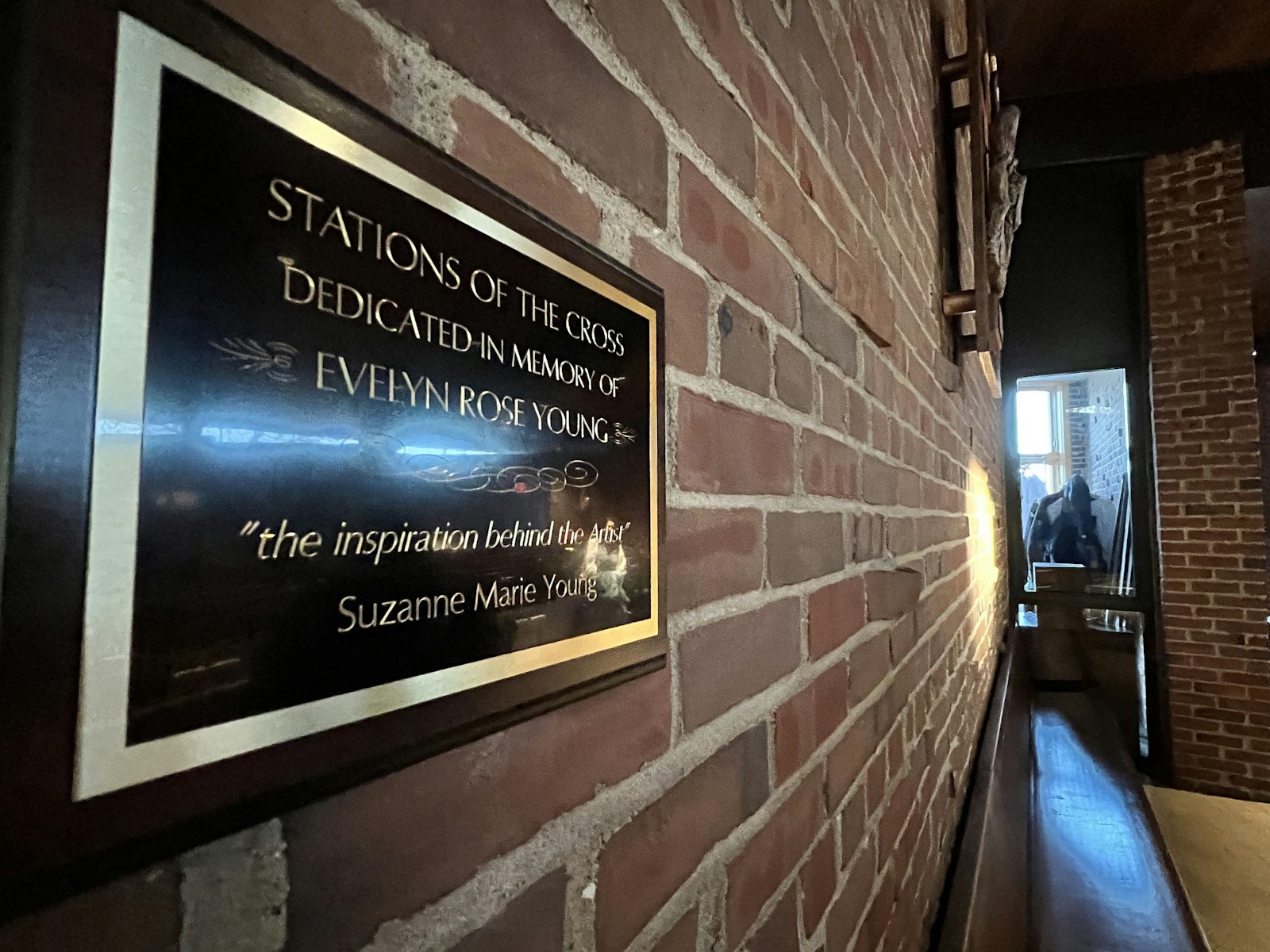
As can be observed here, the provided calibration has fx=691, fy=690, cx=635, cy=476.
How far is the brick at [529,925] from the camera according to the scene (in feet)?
1.13

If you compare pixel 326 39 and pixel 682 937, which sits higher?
pixel 326 39

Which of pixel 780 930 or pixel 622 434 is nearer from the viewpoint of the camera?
pixel 622 434

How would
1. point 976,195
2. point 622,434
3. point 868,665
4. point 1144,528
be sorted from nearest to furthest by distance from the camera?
point 622,434
point 868,665
point 976,195
point 1144,528

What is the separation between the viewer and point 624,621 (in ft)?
1.43

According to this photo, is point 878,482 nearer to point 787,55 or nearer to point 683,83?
point 787,55

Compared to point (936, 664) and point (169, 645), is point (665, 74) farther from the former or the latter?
point (936, 664)

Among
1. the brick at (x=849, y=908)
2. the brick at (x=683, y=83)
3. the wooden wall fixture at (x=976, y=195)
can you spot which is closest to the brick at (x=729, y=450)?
the brick at (x=683, y=83)

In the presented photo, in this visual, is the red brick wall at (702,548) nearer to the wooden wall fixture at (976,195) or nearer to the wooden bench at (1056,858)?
the wooden bench at (1056,858)

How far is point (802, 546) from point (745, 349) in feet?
0.81

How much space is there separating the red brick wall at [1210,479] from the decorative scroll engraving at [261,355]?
4873 millimetres

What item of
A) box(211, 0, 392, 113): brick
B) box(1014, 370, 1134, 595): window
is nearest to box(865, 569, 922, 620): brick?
box(211, 0, 392, 113): brick

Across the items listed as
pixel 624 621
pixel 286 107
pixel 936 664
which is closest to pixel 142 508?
pixel 286 107

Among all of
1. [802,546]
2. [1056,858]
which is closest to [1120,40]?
[1056,858]

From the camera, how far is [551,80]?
1.35 feet
